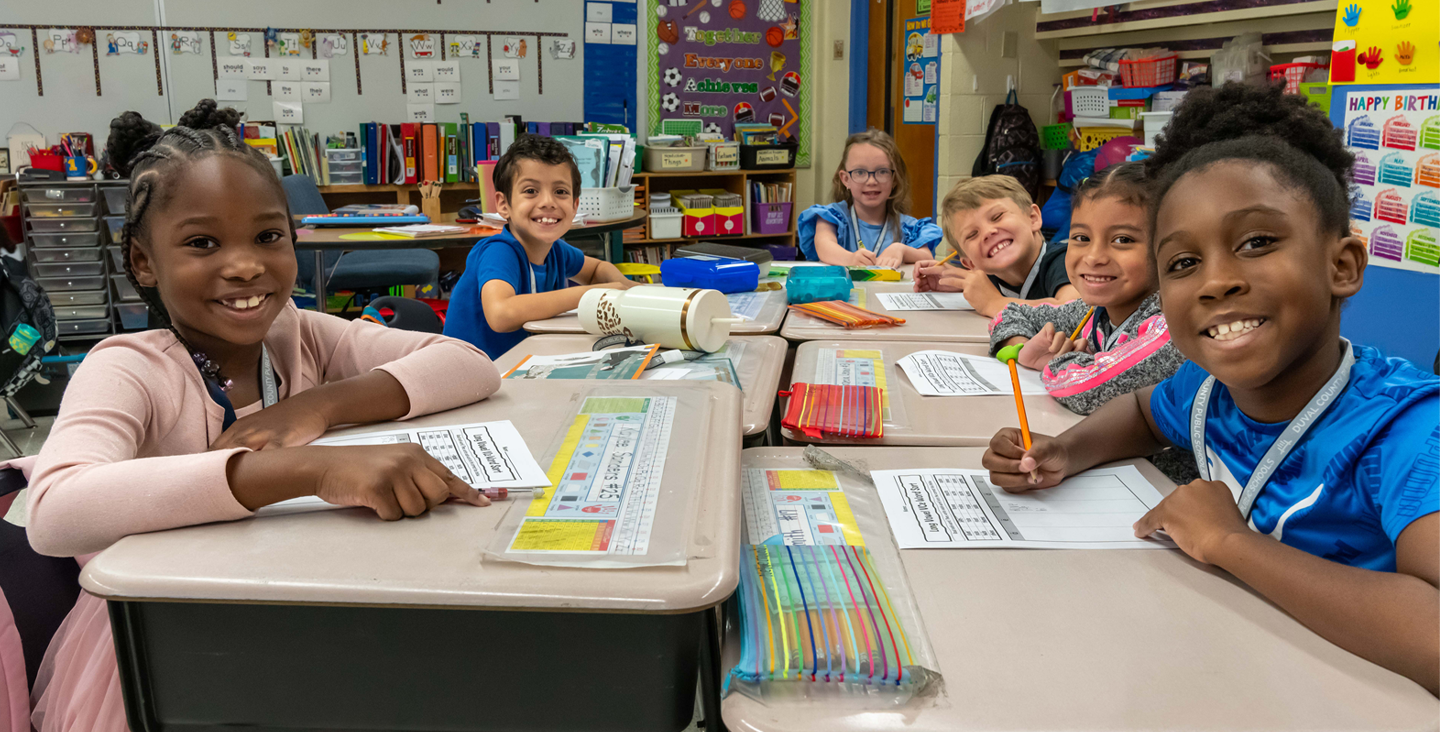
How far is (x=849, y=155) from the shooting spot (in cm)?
315

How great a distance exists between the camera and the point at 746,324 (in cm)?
178

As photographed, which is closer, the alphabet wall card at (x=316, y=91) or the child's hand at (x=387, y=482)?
the child's hand at (x=387, y=482)

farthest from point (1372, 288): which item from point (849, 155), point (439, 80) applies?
point (439, 80)

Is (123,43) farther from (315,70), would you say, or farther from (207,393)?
(207,393)

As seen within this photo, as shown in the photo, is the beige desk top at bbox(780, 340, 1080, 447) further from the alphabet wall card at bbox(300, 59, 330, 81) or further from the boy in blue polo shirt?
the alphabet wall card at bbox(300, 59, 330, 81)

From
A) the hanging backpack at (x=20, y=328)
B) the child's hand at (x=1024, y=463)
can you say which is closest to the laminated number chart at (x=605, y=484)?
the child's hand at (x=1024, y=463)

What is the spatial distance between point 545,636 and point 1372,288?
2800 mm

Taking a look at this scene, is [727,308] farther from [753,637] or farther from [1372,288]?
[1372,288]

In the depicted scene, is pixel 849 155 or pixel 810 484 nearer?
pixel 810 484

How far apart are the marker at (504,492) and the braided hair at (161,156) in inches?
17.4

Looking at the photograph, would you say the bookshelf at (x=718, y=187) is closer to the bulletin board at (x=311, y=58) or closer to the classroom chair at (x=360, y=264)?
the bulletin board at (x=311, y=58)

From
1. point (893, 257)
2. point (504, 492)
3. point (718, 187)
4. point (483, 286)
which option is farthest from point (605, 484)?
point (718, 187)

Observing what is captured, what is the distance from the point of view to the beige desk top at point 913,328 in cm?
173

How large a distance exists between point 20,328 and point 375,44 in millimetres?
2977
